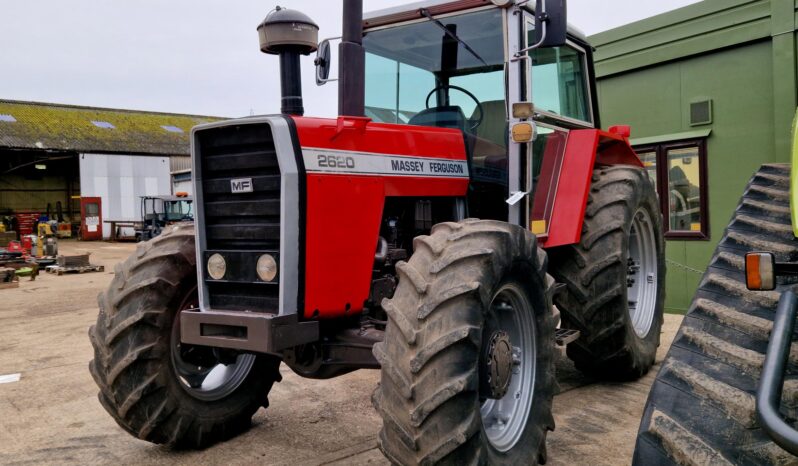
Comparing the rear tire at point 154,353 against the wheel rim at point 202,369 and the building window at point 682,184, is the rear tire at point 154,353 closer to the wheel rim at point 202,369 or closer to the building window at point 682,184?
the wheel rim at point 202,369

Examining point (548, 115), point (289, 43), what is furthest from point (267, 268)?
point (548, 115)

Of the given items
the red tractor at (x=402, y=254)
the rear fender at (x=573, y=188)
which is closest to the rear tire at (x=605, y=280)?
the red tractor at (x=402, y=254)

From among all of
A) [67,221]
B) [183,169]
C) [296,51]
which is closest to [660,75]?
[296,51]

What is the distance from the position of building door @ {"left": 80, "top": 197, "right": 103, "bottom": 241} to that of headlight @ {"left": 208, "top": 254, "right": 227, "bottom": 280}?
98.6 ft

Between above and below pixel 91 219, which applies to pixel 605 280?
below

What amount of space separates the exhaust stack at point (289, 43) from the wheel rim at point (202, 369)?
1.17 metres

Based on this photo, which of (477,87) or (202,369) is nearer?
(202,369)

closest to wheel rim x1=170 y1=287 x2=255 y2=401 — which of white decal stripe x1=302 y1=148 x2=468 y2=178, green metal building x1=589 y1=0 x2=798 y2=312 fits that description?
white decal stripe x1=302 y1=148 x2=468 y2=178

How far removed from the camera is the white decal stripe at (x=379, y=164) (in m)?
3.21

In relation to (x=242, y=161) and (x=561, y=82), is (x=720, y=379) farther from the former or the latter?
(x=561, y=82)

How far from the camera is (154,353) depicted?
359cm

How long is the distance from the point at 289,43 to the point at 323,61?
34.3 inches

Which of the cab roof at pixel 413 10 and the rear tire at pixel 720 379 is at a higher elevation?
the cab roof at pixel 413 10

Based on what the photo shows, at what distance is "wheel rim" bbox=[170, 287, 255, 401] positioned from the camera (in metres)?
3.77
